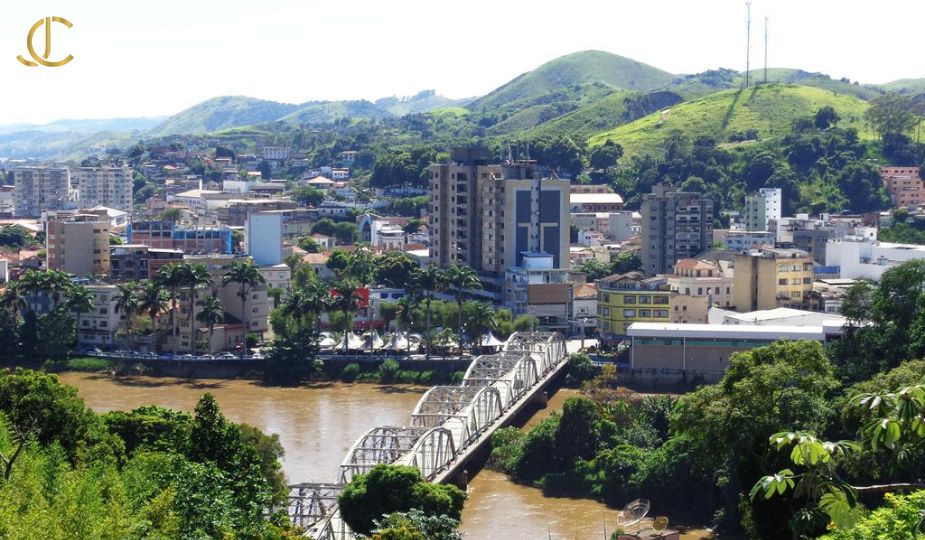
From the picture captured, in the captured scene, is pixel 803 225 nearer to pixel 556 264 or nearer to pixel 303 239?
pixel 556 264

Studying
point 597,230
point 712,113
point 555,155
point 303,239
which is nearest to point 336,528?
point 303,239

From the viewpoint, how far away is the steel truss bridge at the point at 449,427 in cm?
2102

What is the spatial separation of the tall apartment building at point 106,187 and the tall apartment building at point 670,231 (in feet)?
147

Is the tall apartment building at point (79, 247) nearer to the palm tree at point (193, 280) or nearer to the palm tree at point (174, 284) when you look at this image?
the palm tree at point (174, 284)

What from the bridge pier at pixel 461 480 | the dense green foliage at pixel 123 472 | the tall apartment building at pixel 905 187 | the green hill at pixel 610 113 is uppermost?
the green hill at pixel 610 113

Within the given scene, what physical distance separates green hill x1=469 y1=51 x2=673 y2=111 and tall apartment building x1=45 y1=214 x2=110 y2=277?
108 metres

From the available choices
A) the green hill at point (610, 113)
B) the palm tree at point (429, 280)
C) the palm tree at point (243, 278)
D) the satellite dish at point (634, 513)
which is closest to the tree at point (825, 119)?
the green hill at point (610, 113)

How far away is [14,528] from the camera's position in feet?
40.4

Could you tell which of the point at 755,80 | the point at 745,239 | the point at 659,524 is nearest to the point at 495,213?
the point at 745,239

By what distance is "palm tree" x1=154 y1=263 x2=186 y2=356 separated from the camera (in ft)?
133

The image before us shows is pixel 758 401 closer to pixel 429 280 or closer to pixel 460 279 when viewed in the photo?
pixel 460 279

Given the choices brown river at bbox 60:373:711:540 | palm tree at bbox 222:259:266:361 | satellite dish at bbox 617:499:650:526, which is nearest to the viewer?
satellite dish at bbox 617:499:650:526

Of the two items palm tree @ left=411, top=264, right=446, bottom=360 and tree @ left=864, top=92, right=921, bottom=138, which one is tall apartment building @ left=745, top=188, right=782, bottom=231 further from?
palm tree @ left=411, top=264, right=446, bottom=360

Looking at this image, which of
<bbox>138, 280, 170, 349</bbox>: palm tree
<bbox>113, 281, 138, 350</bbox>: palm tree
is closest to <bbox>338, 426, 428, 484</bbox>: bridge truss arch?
<bbox>138, 280, 170, 349</bbox>: palm tree
